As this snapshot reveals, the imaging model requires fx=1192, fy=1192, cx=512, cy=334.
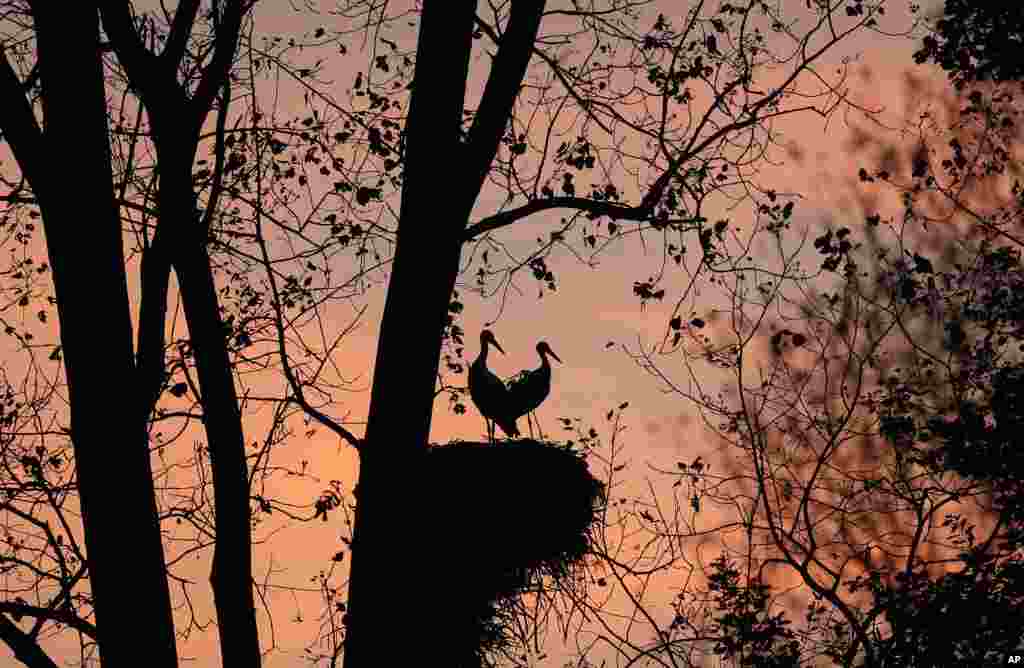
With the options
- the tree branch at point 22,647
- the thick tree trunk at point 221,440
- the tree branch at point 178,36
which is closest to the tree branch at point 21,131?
the thick tree trunk at point 221,440

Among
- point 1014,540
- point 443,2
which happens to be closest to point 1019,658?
point 1014,540

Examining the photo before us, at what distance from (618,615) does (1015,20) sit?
17.6 feet

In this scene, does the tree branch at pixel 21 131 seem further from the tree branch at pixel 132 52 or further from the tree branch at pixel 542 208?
the tree branch at pixel 542 208

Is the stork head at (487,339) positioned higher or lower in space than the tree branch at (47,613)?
higher

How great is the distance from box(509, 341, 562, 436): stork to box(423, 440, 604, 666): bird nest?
1150mm

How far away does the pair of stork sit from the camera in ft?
32.2

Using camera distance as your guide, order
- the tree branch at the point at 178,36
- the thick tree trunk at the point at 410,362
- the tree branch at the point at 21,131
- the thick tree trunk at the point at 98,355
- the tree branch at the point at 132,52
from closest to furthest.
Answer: the thick tree trunk at the point at 98,355 → the tree branch at the point at 21,131 → the thick tree trunk at the point at 410,362 → the tree branch at the point at 132,52 → the tree branch at the point at 178,36

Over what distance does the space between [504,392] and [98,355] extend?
17.3 feet

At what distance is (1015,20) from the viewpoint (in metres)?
8.55

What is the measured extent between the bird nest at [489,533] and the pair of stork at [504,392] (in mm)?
487

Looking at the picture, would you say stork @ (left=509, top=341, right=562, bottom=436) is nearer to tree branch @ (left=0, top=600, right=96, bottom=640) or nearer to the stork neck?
the stork neck

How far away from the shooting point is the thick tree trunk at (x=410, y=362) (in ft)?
17.5

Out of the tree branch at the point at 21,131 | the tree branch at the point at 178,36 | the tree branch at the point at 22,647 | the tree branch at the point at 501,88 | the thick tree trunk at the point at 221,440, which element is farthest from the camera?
the tree branch at the point at 178,36

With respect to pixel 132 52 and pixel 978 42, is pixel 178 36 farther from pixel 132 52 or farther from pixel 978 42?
pixel 978 42
